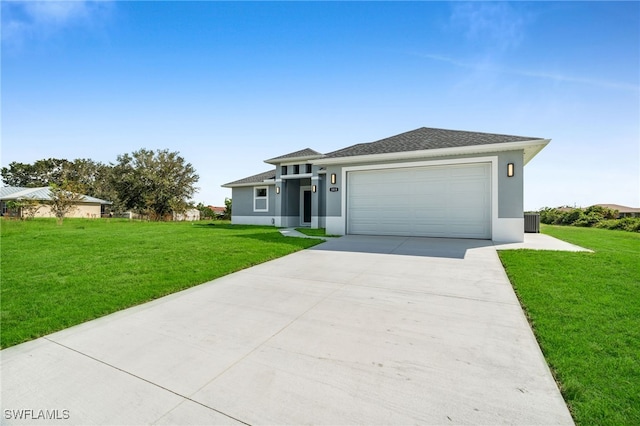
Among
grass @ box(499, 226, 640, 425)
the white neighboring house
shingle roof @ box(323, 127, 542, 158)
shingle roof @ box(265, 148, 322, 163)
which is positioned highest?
shingle roof @ box(265, 148, 322, 163)

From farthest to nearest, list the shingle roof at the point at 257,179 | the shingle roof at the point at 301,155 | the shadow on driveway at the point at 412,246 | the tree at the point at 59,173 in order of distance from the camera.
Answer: the tree at the point at 59,173 < the shingle roof at the point at 257,179 < the shingle roof at the point at 301,155 < the shadow on driveway at the point at 412,246

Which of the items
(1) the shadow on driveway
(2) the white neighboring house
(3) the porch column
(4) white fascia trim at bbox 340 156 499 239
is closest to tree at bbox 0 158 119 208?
(2) the white neighboring house

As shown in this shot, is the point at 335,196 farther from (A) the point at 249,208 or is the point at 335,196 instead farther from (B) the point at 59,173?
(B) the point at 59,173

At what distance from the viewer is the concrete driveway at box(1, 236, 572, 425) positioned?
70.4 inches

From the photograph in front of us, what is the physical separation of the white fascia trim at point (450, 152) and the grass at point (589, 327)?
3.68 meters

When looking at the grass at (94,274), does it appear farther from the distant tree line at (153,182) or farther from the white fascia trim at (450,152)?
the distant tree line at (153,182)

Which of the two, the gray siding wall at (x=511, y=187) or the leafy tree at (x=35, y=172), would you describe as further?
the leafy tree at (x=35, y=172)

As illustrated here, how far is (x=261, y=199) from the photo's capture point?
57.6 ft

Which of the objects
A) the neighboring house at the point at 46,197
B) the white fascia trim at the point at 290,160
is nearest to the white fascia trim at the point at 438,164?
the white fascia trim at the point at 290,160

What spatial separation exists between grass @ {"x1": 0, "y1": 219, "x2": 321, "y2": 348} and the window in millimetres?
9227

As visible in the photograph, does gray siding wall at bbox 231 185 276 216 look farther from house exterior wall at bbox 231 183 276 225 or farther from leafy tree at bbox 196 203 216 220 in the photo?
leafy tree at bbox 196 203 216 220

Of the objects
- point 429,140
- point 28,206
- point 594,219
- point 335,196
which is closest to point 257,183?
point 335,196

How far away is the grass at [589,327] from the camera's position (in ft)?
5.92

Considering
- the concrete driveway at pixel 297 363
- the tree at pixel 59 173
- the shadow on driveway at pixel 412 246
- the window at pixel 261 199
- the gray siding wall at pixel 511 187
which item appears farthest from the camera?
the tree at pixel 59 173
